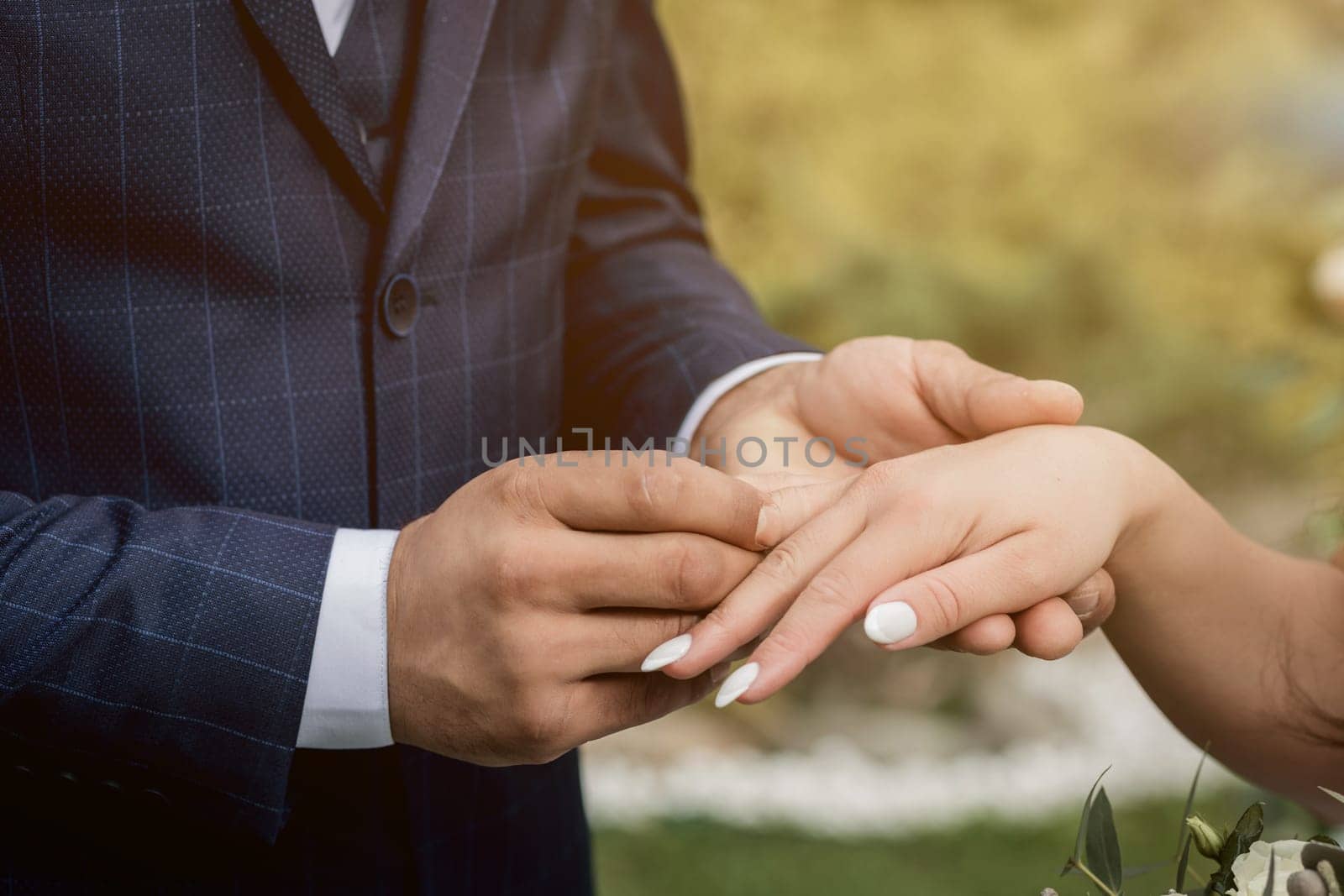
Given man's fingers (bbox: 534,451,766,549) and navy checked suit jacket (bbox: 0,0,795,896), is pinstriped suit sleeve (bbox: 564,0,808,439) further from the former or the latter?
man's fingers (bbox: 534,451,766,549)

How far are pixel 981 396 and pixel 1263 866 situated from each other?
55 centimetres

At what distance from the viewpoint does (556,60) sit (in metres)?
1.40

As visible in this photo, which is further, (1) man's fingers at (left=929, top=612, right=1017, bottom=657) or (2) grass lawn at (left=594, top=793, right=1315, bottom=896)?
(2) grass lawn at (left=594, top=793, right=1315, bottom=896)

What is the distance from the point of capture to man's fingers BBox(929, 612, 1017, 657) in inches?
39.9

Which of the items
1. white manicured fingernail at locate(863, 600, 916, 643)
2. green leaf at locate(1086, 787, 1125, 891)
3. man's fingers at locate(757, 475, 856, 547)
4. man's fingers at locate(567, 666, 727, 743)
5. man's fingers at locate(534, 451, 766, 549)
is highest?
man's fingers at locate(534, 451, 766, 549)

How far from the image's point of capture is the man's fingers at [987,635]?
1.01 m

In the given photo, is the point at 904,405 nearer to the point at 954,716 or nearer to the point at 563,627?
the point at 563,627

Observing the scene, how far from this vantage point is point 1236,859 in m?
0.72

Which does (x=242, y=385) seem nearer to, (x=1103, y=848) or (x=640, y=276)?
(x=640, y=276)

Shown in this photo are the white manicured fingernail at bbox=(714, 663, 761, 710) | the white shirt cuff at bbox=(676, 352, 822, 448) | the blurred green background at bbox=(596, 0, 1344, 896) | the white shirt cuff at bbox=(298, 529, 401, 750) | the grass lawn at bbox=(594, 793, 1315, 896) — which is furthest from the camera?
the blurred green background at bbox=(596, 0, 1344, 896)

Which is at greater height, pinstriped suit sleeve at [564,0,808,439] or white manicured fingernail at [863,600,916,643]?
pinstriped suit sleeve at [564,0,808,439]

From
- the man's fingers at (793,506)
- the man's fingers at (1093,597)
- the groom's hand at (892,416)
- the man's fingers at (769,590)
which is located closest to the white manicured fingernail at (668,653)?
the man's fingers at (769,590)

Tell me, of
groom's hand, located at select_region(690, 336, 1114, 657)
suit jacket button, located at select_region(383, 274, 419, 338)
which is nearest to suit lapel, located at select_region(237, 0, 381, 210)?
suit jacket button, located at select_region(383, 274, 419, 338)

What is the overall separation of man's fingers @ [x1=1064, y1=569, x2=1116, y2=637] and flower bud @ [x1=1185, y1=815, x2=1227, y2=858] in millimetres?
354
